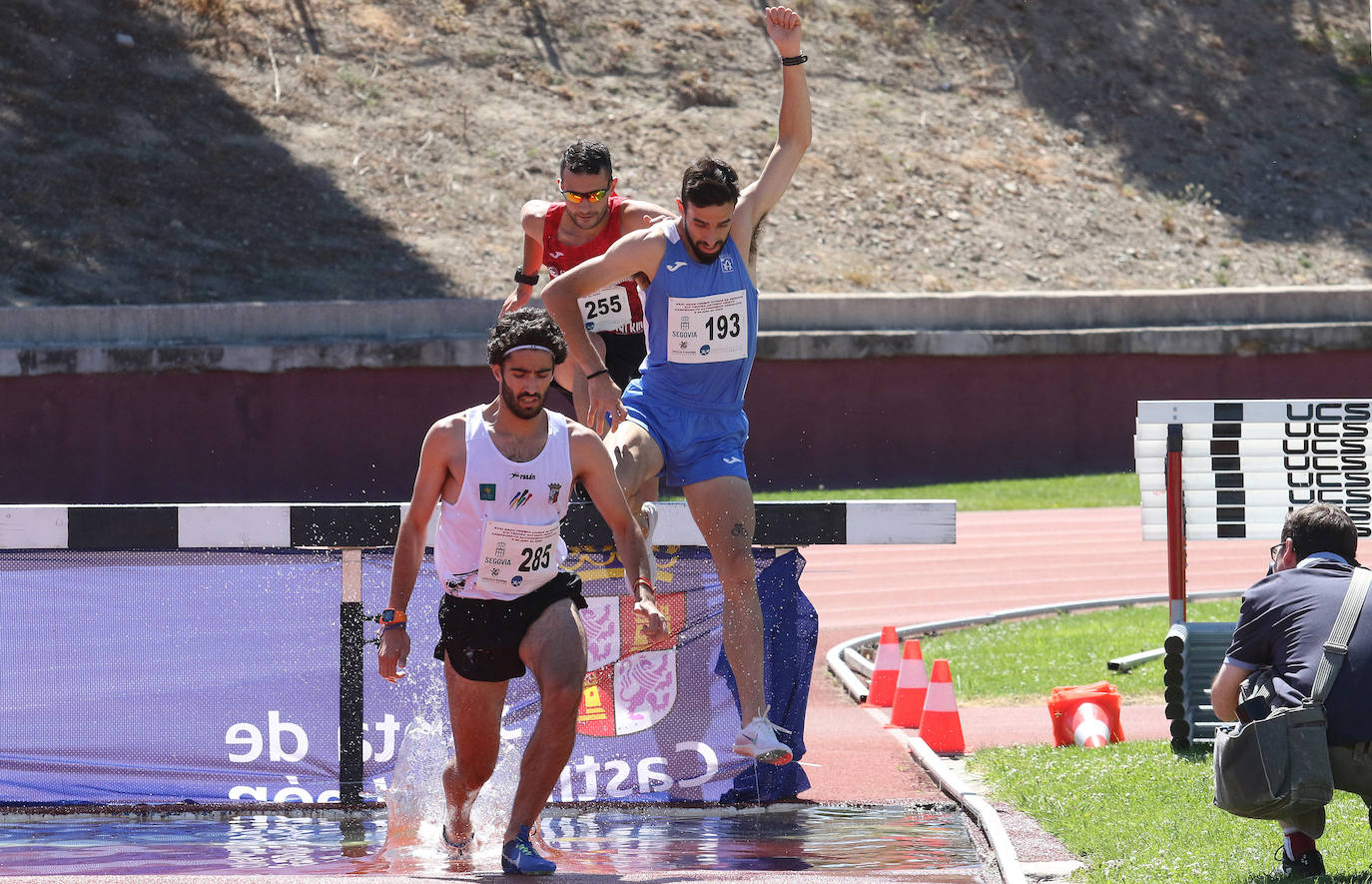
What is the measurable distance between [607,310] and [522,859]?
3.07m

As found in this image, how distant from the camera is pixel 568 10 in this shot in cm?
3067

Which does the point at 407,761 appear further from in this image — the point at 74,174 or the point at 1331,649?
the point at 74,174

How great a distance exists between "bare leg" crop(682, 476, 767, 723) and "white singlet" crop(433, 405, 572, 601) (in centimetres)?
96

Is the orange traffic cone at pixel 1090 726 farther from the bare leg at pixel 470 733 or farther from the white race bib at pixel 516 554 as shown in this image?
the white race bib at pixel 516 554

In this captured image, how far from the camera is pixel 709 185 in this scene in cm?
673

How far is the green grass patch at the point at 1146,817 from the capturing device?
562 centimetres

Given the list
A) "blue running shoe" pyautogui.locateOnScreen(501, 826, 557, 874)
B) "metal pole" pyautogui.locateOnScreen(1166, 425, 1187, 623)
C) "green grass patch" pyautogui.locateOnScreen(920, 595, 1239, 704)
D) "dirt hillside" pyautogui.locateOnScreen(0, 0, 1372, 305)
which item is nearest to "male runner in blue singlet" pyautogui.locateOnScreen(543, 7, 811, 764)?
"blue running shoe" pyautogui.locateOnScreen(501, 826, 557, 874)

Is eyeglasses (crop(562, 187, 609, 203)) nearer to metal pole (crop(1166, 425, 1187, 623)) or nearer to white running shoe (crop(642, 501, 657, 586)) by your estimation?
white running shoe (crop(642, 501, 657, 586))

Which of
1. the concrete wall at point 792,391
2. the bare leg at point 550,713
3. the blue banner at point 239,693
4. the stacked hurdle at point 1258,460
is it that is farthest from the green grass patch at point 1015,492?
the bare leg at point 550,713

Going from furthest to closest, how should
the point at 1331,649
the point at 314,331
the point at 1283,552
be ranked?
the point at 314,331 < the point at 1283,552 < the point at 1331,649

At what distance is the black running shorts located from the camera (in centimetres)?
597

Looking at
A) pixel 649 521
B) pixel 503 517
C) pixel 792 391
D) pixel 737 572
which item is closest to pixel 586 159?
pixel 649 521

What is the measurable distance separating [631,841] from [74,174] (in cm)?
2102

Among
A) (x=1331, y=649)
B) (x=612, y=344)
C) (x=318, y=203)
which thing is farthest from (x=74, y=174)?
(x=1331, y=649)
